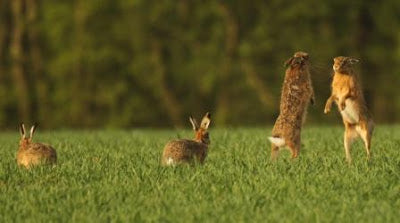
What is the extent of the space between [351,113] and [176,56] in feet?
114

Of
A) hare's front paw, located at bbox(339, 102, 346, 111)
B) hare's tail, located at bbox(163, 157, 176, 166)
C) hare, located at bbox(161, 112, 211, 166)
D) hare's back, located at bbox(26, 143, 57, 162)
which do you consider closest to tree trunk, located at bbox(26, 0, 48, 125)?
hare's back, located at bbox(26, 143, 57, 162)

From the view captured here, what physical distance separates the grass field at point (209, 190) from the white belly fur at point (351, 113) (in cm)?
54

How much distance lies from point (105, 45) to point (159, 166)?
34.9 m

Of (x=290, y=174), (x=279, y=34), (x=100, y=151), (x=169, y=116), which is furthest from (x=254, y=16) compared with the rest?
(x=290, y=174)

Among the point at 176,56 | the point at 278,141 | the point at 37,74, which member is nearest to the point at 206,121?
the point at 278,141

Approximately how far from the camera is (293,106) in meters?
13.1

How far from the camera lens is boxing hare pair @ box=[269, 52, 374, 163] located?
12.5 m

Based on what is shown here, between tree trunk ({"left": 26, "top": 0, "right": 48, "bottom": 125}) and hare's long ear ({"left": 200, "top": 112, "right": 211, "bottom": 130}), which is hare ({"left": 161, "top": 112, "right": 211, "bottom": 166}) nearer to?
hare's long ear ({"left": 200, "top": 112, "right": 211, "bottom": 130})

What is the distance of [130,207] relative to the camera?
33.4 ft

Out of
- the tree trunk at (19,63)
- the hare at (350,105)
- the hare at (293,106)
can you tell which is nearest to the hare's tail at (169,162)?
the hare at (293,106)

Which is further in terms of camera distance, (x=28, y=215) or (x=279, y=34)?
(x=279, y=34)

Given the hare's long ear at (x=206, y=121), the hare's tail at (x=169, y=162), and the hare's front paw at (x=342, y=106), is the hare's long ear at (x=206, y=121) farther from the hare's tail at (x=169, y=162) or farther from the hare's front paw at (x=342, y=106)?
the hare's front paw at (x=342, y=106)

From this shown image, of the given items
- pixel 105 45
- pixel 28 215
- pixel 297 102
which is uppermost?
pixel 105 45

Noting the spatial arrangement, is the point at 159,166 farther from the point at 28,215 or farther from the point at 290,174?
Result: the point at 28,215
